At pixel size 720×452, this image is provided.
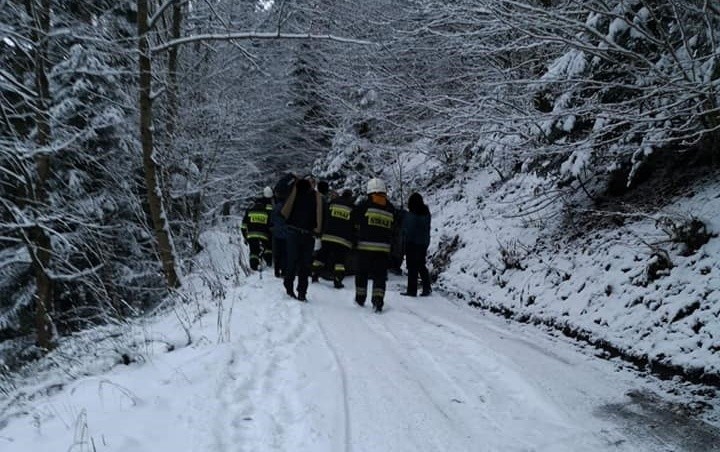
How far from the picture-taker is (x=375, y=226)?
7797 mm

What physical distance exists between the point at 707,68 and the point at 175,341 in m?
6.86

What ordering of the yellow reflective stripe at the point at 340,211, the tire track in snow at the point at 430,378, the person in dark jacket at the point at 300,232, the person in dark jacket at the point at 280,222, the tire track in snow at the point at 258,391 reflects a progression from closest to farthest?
the tire track in snow at the point at 258,391 → the tire track in snow at the point at 430,378 → the person in dark jacket at the point at 300,232 → the yellow reflective stripe at the point at 340,211 → the person in dark jacket at the point at 280,222

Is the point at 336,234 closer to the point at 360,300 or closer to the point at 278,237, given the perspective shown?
the point at 278,237

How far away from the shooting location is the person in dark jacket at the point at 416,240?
9.31 m

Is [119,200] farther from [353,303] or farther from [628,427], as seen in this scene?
[628,427]

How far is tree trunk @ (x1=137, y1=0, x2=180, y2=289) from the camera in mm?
9484

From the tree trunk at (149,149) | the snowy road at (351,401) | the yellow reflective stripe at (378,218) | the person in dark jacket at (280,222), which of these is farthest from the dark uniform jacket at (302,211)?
the tree trunk at (149,149)

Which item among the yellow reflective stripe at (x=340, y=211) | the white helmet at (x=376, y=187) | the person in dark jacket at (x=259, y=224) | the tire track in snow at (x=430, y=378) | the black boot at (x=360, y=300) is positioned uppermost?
the white helmet at (x=376, y=187)

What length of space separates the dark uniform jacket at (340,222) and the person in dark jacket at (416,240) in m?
1.09

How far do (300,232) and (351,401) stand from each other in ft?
14.6

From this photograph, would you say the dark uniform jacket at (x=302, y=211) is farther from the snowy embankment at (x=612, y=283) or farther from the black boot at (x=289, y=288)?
the snowy embankment at (x=612, y=283)

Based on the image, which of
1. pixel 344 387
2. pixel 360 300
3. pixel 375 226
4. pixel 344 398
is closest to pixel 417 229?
pixel 375 226

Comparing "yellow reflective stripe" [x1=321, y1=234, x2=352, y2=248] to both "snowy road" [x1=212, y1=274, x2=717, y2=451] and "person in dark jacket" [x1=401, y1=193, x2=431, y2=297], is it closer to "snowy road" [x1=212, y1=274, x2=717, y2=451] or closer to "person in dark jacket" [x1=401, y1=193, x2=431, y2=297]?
"person in dark jacket" [x1=401, y1=193, x2=431, y2=297]

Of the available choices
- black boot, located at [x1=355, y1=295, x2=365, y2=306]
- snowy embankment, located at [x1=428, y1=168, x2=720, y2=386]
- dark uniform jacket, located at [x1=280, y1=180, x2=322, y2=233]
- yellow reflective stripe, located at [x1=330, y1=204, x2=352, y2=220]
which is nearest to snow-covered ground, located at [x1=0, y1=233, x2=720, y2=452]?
snowy embankment, located at [x1=428, y1=168, x2=720, y2=386]
